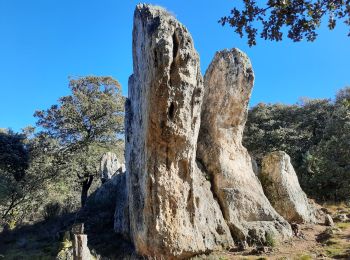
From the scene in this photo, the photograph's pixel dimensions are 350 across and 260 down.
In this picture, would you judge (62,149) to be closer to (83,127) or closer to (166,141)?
(83,127)

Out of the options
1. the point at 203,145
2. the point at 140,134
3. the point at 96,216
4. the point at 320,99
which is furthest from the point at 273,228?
the point at 320,99

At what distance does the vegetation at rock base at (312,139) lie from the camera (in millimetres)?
22281

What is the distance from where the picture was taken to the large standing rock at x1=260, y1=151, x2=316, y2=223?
15.2 metres

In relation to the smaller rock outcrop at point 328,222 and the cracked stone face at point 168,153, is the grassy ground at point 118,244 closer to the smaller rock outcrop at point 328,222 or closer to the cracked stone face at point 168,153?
the smaller rock outcrop at point 328,222

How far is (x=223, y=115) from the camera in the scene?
1491 centimetres

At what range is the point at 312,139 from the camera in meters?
27.5

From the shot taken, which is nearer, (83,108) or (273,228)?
(273,228)

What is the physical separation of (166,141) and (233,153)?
5336 millimetres

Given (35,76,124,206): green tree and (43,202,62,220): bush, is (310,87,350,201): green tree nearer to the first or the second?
(35,76,124,206): green tree

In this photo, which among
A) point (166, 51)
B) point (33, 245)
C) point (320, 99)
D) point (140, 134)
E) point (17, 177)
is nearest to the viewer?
point (166, 51)

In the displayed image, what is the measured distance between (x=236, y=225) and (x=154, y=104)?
5532mm

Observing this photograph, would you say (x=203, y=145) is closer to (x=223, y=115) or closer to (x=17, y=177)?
(x=223, y=115)

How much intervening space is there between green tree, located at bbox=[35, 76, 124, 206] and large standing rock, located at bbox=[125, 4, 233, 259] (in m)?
11.7

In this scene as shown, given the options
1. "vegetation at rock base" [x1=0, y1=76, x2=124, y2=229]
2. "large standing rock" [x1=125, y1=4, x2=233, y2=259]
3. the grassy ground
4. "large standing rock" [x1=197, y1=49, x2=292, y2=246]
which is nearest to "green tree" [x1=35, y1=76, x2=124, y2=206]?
"vegetation at rock base" [x1=0, y1=76, x2=124, y2=229]
